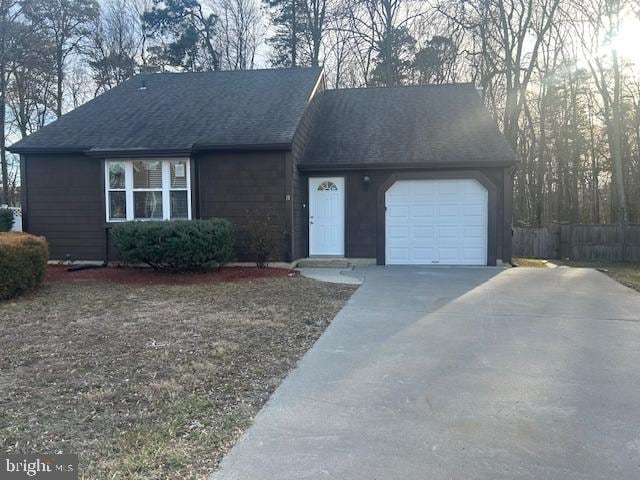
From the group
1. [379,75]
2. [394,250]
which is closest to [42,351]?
[394,250]

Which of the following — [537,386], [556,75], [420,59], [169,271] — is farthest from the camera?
[420,59]

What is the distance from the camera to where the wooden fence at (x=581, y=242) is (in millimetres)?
14859

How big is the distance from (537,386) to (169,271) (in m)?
7.55

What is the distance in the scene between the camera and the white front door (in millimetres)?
11297

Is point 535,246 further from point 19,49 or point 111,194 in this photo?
point 19,49

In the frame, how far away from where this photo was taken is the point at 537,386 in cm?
362

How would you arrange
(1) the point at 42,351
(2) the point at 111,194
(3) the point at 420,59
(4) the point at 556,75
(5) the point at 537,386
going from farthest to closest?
(3) the point at 420,59 → (4) the point at 556,75 → (2) the point at 111,194 → (1) the point at 42,351 → (5) the point at 537,386

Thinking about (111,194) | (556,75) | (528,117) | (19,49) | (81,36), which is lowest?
(111,194)

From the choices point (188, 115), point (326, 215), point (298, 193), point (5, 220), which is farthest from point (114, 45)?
point (326, 215)

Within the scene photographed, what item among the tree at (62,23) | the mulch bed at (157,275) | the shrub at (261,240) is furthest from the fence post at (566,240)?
the tree at (62,23)

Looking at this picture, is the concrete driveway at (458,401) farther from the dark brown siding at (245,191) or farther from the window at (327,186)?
the window at (327,186)

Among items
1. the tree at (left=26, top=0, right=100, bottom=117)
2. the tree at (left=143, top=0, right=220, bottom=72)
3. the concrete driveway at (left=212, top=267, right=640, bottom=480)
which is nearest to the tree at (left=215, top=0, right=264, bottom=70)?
the tree at (left=143, top=0, right=220, bottom=72)

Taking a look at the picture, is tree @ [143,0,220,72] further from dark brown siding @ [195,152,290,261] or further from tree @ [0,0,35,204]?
dark brown siding @ [195,152,290,261]

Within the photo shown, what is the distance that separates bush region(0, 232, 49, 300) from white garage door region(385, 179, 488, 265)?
23.3ft
